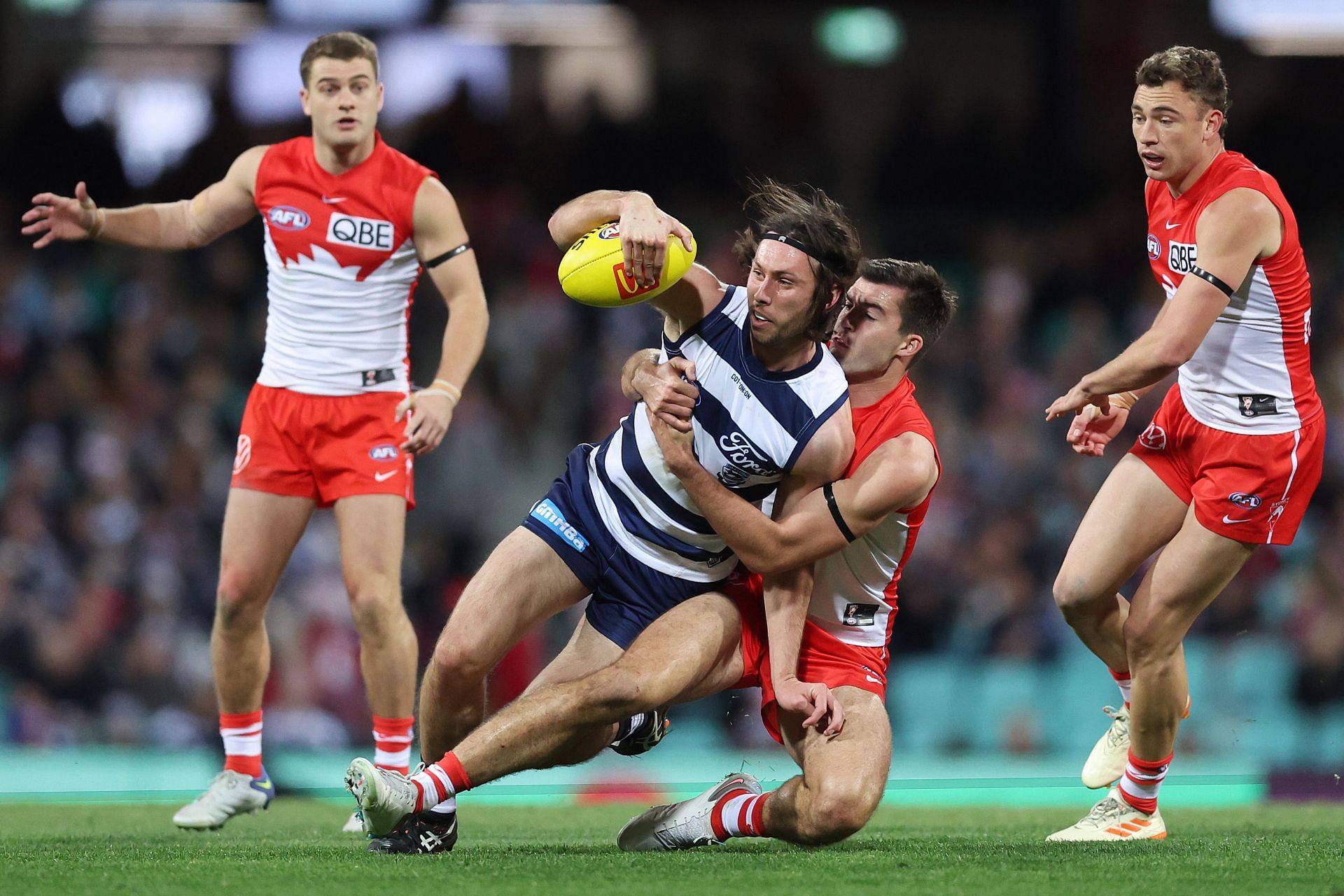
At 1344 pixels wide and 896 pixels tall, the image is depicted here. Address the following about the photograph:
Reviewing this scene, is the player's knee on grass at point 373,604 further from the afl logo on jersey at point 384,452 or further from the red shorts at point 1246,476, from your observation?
the red shorts at point 1246,476

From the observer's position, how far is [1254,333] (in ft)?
18.7

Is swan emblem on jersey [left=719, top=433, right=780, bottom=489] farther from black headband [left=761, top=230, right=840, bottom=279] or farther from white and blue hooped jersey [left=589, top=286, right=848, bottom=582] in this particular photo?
black headband [left=761, top=230, right=840, bottom=279]

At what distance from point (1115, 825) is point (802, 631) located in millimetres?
1550

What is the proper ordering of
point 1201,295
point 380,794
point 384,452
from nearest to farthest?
point 380,794, point 1201,295, point 384,452

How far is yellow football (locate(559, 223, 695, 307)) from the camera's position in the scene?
4.92 metres

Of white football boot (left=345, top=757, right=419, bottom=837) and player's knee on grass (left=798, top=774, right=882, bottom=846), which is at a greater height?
white football boot (left=345, top=757, right=419, bottom=837)

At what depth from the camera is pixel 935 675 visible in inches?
423

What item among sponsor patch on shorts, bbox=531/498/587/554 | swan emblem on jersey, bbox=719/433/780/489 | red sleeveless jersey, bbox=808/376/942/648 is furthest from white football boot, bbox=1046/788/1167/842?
sponsor patch on shorts, bbox=531/498/587/554

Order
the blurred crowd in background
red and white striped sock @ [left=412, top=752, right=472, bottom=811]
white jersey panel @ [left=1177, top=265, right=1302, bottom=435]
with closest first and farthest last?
1. red and white striped sock @ [left=412, top=752, right=472, bottom=811]
2. white jersey panel @ [left=1177, top=265, right=1302, bottom=435]
3. the blurred crowd in background

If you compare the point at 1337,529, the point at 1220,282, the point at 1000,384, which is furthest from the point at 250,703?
the point at 1337,529

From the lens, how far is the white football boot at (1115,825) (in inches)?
224

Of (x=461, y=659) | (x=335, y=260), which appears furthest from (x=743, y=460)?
(x=335, y=260)

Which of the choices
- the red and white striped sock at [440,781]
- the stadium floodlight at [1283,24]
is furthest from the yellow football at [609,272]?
the stadium floodlight at [1283,24]

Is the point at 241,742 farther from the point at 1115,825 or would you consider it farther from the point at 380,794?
the point at 1115,825
